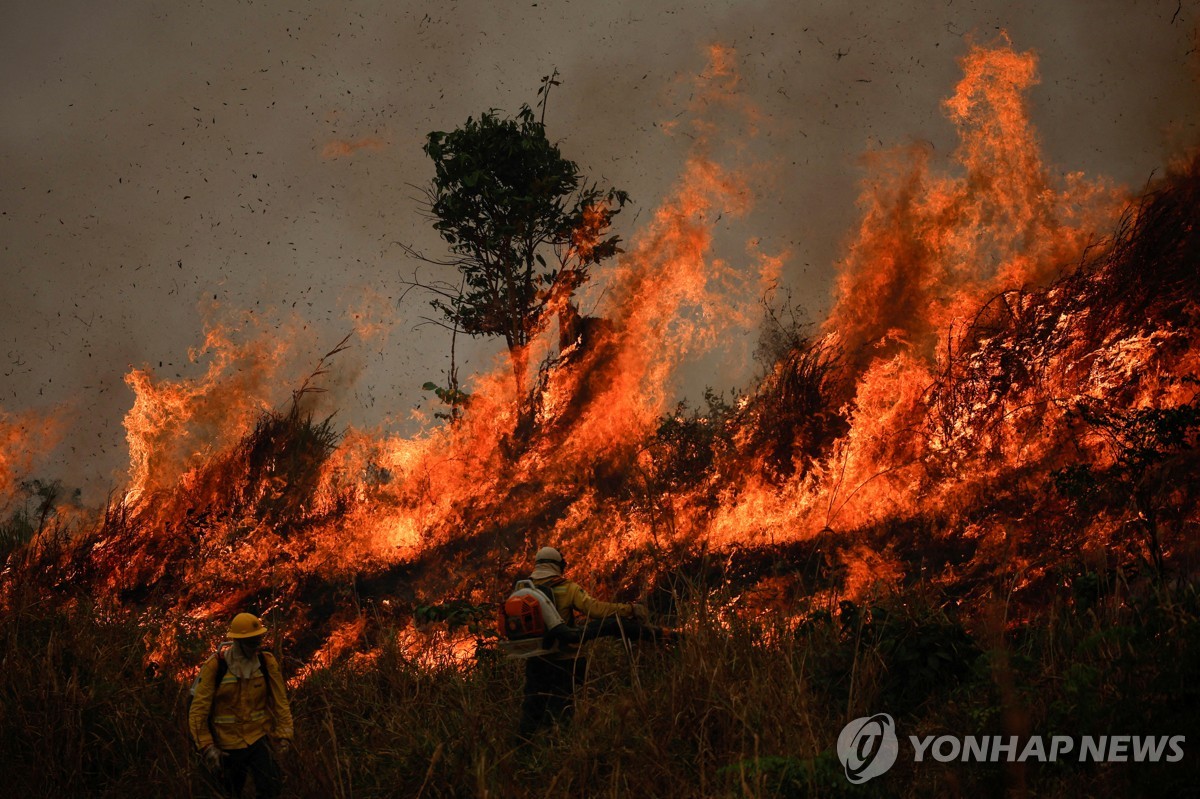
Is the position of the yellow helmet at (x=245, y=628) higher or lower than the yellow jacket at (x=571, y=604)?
higher

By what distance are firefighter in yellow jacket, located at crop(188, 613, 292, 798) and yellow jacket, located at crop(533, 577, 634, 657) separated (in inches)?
76.0

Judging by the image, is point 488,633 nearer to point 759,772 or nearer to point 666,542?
point 666,542

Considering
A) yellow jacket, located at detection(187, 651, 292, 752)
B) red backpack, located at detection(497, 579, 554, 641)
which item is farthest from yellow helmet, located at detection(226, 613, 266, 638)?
red backpack, located at detection(497, 579, 554, 641)

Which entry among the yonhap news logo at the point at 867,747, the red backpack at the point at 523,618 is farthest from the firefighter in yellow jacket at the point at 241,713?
the yonhap news logo at the point at 867,747

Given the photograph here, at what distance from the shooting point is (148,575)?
15086 millimetres

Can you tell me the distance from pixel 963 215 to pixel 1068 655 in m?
8.33

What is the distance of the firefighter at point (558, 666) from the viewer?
→ 634cm

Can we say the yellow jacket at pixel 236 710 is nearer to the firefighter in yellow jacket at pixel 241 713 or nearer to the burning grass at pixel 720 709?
the firefighter in yellow jacket at pixel 241 713

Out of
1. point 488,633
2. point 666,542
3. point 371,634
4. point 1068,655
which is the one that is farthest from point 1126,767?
point 371,634

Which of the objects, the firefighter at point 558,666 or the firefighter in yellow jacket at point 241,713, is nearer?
the firefighter in yellow jacket at point 241,713

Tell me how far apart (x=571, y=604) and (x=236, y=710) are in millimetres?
2323

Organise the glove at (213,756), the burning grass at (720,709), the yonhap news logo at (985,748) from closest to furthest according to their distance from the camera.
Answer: the yonhap news logo at (985,748) < the burning grass at (720,709) < the glove at (213,756)

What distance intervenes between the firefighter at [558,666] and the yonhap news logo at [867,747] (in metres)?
1.51

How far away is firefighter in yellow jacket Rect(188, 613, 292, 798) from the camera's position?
6.02 metres
